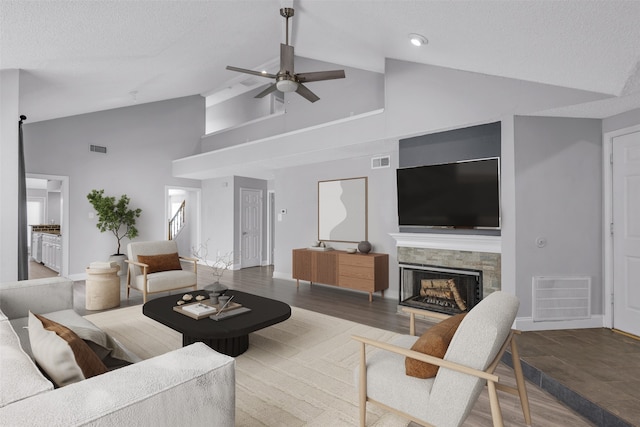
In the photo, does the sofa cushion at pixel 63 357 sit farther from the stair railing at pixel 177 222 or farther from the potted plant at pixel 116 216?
the stair railing at pixel 177 222

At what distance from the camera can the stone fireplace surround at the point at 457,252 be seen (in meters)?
3.76

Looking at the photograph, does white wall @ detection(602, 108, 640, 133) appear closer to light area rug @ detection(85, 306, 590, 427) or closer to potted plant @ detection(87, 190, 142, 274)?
light area rug @ detection(85, 306, 590, 427)

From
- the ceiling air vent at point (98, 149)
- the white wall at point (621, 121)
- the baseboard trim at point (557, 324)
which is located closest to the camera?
the white wall at point (621, 121)

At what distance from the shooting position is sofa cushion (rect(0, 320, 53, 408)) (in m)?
1.03

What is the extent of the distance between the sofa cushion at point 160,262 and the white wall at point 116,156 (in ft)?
9.13

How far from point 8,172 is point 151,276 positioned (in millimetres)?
1970

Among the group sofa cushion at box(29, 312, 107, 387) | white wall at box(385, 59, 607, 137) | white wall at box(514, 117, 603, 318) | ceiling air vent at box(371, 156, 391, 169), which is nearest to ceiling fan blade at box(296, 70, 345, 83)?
white wall at box(385, 59, 607, 137)

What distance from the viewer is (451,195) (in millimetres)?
4059

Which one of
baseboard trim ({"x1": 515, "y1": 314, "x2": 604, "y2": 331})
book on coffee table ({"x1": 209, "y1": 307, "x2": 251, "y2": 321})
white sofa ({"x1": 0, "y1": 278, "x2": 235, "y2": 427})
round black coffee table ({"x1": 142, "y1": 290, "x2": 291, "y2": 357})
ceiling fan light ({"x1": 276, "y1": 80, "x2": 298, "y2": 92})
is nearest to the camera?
white sofa ({"x1": 0, "y1": 278, "x2": 235, "y2": 427})

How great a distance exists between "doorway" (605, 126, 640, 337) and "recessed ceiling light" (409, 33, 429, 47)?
2.21 metres

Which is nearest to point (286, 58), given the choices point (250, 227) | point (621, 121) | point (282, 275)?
point (621, 121)

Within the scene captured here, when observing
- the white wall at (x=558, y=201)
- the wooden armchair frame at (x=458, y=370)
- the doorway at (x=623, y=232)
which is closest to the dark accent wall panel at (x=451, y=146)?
the white wall at (x=558, y=201)

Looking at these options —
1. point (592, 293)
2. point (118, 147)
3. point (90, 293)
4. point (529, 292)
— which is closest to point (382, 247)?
point (529, 292)

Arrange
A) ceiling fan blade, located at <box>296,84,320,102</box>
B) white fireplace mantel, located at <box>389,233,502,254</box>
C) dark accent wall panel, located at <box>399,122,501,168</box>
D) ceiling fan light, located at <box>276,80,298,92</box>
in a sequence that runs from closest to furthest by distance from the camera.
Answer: ceiling fan light, located at <box>276,80,298,92</box>, ceiling fan blade, located at <box>296,84,320,102</box>, white fireplace mantel, located at <box>389,233,502,254</box>, dark accent wall panel, located at <box>399,122,501,168</box>
